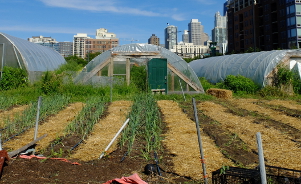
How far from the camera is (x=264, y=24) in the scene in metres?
49.5

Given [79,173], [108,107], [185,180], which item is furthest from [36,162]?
[108,107]

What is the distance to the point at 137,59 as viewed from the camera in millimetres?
16828

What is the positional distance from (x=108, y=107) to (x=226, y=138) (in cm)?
630

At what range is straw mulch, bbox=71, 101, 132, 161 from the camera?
5.64m

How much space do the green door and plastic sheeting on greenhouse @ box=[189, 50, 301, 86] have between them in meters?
5.18

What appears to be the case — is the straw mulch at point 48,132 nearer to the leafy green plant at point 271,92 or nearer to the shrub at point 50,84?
the shrub at point 50,84

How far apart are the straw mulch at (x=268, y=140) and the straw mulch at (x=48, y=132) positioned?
4246 mm

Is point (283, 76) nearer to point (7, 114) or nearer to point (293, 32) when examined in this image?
point (7, 114)

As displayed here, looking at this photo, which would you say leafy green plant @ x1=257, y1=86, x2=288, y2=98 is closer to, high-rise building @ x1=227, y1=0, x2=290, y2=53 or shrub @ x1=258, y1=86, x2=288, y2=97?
shrub @ x1=258, y1=86, x2=288, y2=97

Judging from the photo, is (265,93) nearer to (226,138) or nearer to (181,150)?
(226,138)

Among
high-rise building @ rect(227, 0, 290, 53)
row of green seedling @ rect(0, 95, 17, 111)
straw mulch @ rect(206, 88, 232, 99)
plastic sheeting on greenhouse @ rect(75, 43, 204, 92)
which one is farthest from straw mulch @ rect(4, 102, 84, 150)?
high-rise building @ rect(227, 0, 290, 53)

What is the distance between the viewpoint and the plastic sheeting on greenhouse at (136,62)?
53.5 feet

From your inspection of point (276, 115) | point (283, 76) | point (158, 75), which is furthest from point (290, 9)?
point (276, 115)

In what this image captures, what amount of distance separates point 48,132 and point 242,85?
12.2 m
